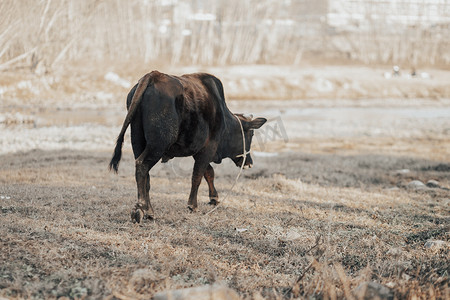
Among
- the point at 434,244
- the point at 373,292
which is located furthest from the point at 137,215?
the point at 434,244

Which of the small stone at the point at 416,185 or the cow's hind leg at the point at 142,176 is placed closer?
the cow's hind leg at the point at 142,176

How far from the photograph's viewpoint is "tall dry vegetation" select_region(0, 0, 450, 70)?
19.5 meters

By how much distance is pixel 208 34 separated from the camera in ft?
169

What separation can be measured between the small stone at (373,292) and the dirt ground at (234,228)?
5.0 inches

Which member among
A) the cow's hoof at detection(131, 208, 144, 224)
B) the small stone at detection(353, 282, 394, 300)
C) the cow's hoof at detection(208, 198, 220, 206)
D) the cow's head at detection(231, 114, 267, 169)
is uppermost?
the cow's head at detection(231, 114, 267, 169)

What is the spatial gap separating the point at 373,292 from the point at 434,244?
2.06m

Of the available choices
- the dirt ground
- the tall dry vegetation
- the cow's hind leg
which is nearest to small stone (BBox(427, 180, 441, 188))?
the dirt ground

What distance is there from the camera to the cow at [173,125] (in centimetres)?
580

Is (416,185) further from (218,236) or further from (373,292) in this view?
(373,292)

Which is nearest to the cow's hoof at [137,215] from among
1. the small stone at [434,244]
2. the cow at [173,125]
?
the cow at [173,125]

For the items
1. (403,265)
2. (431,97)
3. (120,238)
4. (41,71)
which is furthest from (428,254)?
(431,97)

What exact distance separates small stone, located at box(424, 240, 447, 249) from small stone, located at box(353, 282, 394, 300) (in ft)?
5.94

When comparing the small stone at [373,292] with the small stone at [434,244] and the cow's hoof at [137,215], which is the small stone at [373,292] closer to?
the small stone at [434,244]

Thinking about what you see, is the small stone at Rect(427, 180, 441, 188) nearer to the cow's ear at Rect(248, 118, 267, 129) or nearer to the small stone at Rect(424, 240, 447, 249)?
the cow's ear at Rect(248, 118, 267, 129)
